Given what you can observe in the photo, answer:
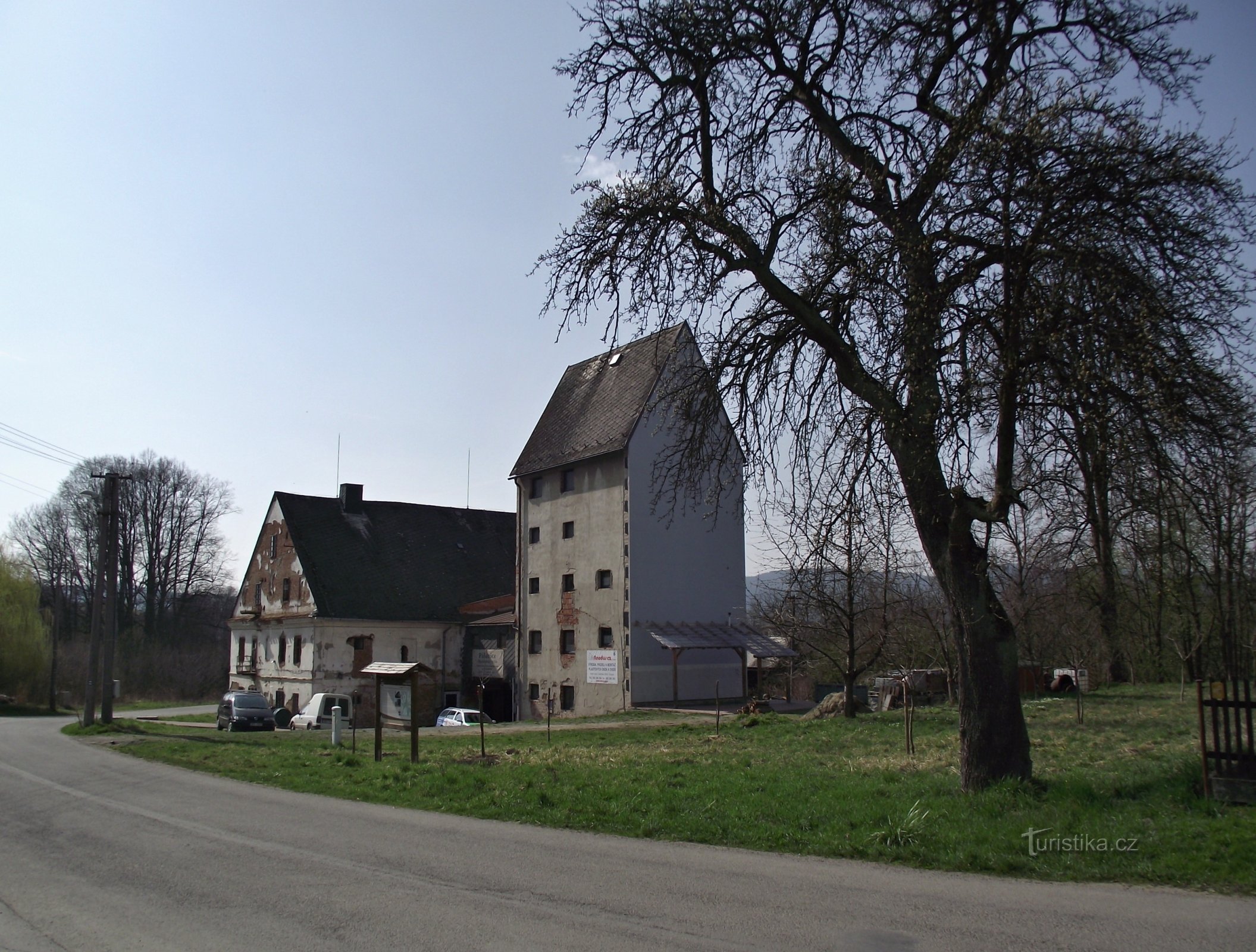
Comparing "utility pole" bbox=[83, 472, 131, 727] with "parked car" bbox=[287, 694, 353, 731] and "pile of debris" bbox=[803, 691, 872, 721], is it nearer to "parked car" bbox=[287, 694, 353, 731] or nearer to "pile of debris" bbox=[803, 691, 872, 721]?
"parked car" bbox=[287, 694, 353, 731]

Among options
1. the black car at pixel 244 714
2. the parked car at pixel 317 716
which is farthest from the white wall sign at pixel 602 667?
the black car at pixel 244 714

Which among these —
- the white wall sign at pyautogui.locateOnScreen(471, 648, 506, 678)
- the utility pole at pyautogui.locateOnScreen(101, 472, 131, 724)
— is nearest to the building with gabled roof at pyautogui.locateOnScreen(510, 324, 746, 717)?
the white wall sign at pyautogui.locateOnScreen(471, 648, 506, 678)

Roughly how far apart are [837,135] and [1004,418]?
4530 millimetres

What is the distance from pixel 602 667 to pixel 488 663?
38.0 ft

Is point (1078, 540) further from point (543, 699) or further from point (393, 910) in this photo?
point (543, 699)

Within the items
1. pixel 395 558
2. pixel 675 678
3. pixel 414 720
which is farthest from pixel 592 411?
pixel 414 720

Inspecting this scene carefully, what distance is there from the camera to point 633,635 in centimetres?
3622

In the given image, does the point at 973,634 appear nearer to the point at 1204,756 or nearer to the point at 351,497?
the point at 1204,756

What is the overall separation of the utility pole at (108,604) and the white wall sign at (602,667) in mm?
17292

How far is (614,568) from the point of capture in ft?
123

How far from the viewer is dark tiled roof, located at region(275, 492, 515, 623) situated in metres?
46.2

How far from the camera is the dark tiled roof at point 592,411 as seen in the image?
38781 mm

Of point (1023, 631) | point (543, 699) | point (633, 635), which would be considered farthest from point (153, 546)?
point (1023, 631)

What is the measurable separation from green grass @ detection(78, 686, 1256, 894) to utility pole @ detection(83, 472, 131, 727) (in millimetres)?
12194
